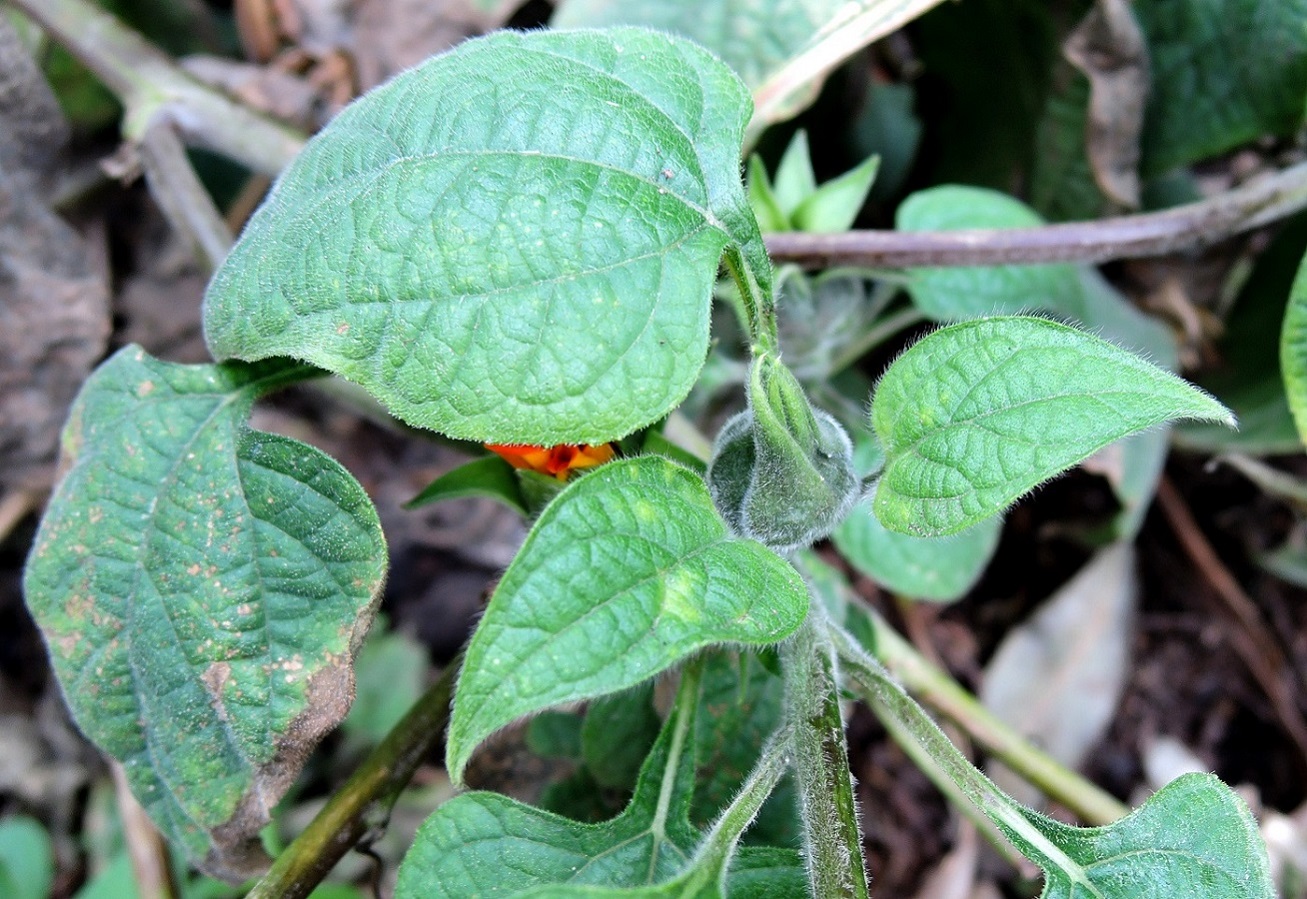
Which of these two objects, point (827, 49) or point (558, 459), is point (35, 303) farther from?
point (827, 49)

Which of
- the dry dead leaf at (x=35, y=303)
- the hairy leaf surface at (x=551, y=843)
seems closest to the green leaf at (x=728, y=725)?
the hairy leaf surface at (x=551, y=843)

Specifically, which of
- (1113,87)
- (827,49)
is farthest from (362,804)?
(1113,87)

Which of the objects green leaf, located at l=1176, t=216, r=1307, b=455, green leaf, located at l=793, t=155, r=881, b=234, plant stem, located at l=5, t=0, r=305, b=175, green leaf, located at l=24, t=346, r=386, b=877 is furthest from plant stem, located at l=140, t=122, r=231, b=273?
green leaf, located at l=1176, t=216, r=1307, b=455

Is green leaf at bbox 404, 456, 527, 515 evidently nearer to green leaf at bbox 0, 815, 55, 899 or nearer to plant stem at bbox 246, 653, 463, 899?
plant stem at bbox 246, 653, 463, 899

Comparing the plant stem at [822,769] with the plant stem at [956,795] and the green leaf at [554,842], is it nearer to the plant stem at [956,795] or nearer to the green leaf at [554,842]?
the green leaf at [554,842]

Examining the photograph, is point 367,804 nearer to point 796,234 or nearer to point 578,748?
point 578,748

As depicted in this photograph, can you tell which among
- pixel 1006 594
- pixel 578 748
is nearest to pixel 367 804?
pixel 578 748

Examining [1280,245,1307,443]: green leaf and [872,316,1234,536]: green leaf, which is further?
[1280,245,1307,443]: green leaf
